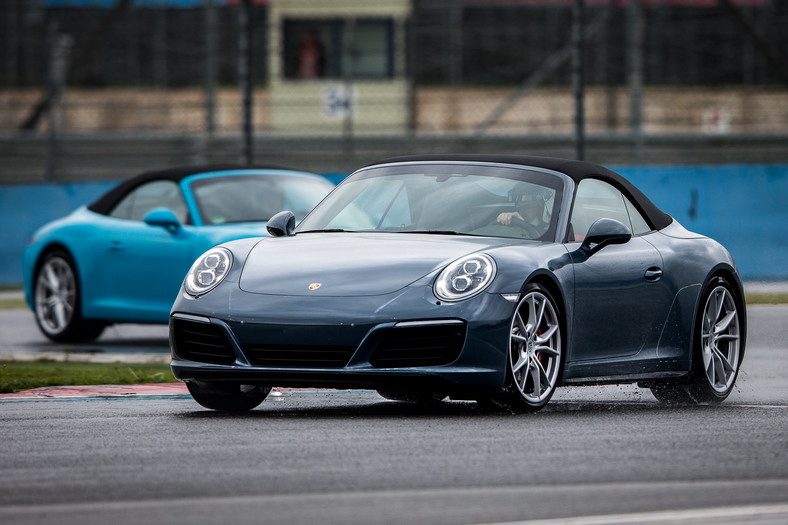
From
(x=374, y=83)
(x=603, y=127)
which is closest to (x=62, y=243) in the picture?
(x=374, y=83)

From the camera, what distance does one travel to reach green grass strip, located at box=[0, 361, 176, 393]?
9.65m

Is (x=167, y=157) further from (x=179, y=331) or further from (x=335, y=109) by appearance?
(x=179, y=331)

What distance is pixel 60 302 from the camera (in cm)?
1378

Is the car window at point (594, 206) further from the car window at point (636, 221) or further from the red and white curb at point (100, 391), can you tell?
the red and white curb at point (100, 391)

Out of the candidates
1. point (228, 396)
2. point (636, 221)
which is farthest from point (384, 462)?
point (636, 221)

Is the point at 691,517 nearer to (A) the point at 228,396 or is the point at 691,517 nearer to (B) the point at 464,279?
Result: (B) the point at 464,279

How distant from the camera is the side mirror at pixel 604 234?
8344mm

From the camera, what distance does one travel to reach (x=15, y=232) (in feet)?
66.3

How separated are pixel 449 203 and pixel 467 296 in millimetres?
1101

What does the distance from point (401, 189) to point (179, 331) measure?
148cm

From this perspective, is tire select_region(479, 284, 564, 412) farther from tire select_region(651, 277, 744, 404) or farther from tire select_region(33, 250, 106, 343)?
tire select_region(33, 250, 106, 343)

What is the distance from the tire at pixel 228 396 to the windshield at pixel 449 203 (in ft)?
3.08

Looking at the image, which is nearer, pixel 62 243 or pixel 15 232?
pixel 62 243

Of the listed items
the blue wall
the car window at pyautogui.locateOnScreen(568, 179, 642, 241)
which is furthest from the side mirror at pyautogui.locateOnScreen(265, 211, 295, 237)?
the blue wall
